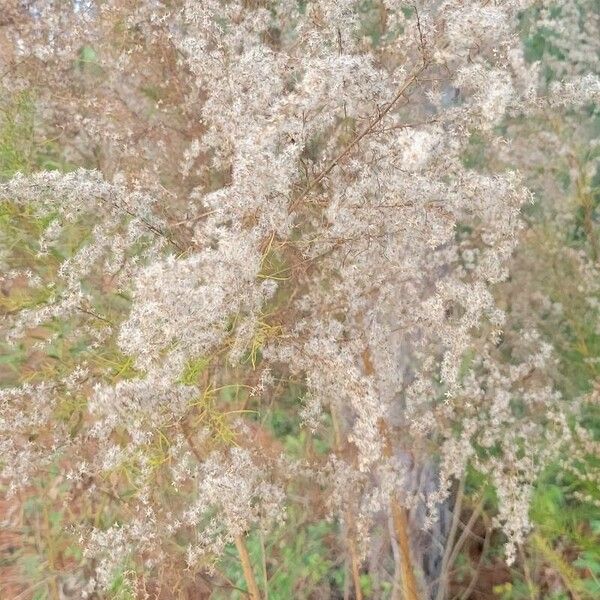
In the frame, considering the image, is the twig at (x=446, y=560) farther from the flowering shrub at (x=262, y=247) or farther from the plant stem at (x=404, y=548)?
the plant stem at (x=404, y=548)

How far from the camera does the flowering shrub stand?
7.02 ft

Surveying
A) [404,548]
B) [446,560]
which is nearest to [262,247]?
[404,548]

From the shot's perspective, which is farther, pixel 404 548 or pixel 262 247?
pixel 404 548

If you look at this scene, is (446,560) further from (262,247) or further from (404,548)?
(262,247)

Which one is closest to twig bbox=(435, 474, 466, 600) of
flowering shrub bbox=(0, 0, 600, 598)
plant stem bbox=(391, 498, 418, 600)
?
flowering shrub bbox=(0, 0, 600, 598)

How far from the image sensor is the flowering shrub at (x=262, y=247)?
214cm

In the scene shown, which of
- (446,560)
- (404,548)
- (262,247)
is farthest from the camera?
(446,560)

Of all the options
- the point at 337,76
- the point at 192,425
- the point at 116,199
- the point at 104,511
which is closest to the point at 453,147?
the point at 337,76

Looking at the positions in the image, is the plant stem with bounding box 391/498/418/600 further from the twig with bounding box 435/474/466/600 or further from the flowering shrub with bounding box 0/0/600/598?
the twig with bounding box 435/474/466/600

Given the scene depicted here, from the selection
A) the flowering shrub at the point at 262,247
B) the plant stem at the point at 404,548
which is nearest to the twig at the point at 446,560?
the flowering shrub at the point at 262,247

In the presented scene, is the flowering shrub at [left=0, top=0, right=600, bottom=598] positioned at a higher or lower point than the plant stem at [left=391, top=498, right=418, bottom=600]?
higher

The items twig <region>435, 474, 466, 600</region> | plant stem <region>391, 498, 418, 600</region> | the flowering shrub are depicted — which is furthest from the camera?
twig <region>435, 474, 466, 600</region>

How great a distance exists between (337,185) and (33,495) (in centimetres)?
390

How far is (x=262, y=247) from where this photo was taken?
242cm
